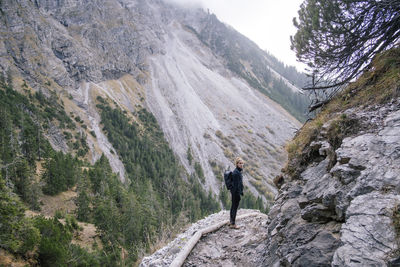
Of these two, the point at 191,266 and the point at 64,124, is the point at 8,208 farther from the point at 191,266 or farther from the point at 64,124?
the point at 64,124

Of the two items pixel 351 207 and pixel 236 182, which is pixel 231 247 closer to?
pixel 236 182

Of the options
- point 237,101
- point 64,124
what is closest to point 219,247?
point 64,124

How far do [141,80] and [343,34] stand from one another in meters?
96.3

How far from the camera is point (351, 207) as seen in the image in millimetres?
3605

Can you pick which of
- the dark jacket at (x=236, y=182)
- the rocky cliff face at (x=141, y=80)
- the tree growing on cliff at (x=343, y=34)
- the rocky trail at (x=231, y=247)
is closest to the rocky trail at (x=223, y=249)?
the rocky trail at (x=231, y=247)

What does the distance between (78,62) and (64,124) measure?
34.9m

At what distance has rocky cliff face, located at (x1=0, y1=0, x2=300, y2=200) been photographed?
222 ft

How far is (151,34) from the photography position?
11925 cm

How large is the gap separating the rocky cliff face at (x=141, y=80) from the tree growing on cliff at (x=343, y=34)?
2176 inches

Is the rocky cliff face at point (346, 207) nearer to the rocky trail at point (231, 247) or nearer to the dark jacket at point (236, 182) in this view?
the rocky trail at point (231, 247)

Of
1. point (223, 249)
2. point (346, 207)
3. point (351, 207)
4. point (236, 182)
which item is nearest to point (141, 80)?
point (236, 182)

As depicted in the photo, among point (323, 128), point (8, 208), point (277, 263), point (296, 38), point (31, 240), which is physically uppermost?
point (296, 38)

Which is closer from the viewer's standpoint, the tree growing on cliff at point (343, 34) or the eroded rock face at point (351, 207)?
the eroded rock face at point (351, 207)

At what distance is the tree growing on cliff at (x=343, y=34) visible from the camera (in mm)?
6508
